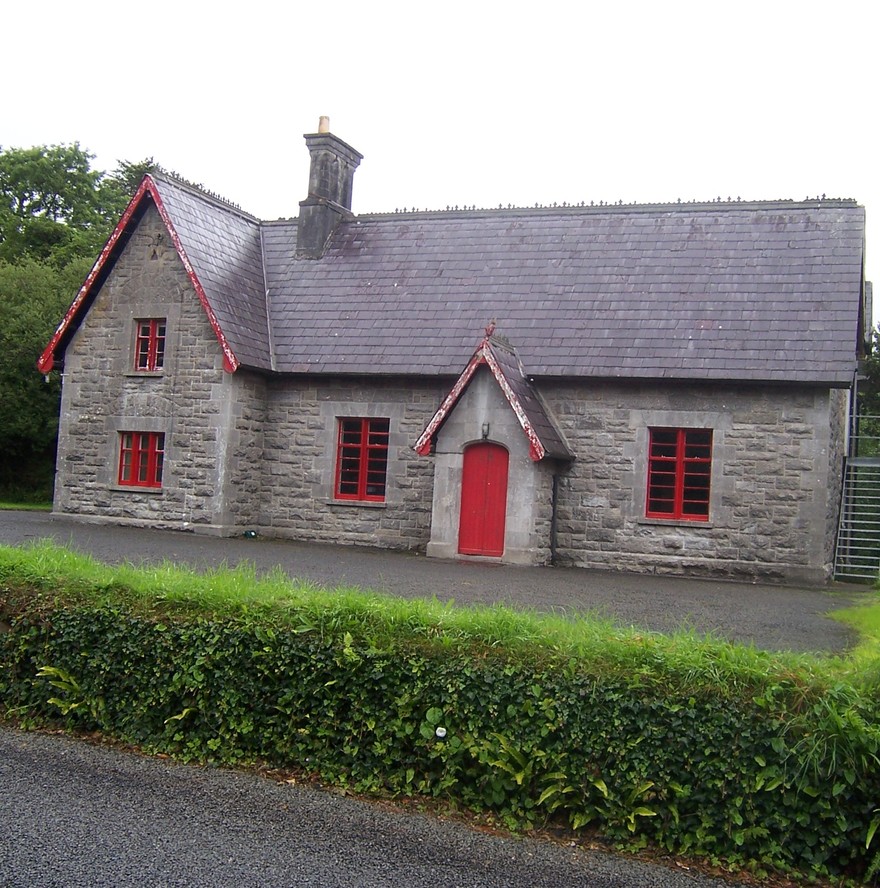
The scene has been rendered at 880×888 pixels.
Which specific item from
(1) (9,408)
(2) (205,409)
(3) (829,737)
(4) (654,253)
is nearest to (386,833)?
(3) (829,737)

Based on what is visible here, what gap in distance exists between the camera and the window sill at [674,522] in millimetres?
18672

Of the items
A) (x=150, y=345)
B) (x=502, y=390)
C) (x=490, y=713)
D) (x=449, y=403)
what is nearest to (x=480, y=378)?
(x=502, y=390)

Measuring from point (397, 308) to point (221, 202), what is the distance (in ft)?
19.1

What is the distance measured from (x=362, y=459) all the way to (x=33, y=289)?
1984 cm

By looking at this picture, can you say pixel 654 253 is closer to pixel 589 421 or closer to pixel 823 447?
pixel 589 421

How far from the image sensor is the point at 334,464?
2142 cm

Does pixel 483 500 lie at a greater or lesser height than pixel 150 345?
lesser

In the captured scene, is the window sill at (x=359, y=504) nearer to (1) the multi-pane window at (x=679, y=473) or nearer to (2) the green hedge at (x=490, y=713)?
(1) the multi-pane window at (x=679, y=473)

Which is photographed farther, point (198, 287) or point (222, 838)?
point (198, 287)

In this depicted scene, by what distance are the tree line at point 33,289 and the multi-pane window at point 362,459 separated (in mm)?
7908

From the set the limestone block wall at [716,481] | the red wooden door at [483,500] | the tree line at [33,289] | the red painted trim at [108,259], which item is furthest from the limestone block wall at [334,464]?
the tree line at [33,289]

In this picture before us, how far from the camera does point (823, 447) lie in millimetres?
18125

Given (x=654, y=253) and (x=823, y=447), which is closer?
(x=823, y=447)

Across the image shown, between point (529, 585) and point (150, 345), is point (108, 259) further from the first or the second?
point (529, 585)
